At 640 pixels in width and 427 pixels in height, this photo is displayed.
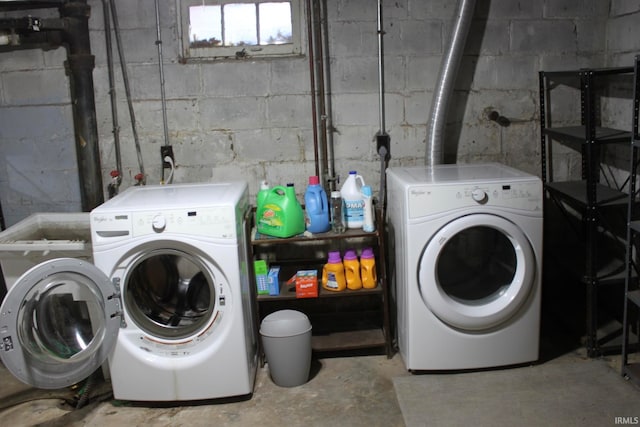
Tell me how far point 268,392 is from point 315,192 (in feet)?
3.12

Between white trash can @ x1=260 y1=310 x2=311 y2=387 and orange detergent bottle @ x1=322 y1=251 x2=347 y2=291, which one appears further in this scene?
orange detergent bottle @ x1=322 y1=251 x2=347 y2=291

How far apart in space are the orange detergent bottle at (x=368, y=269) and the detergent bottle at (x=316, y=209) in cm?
24

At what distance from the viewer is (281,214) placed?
9.57 ft

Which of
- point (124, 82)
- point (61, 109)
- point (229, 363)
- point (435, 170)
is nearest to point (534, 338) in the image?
point (435, 170)

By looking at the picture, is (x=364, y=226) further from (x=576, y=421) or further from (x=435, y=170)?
(x=576, y=421)

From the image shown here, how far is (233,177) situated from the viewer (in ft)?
11.3

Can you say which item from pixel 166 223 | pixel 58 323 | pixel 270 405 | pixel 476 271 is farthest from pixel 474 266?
pixel 58 323

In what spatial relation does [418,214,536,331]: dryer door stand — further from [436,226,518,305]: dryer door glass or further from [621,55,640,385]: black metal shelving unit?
[621,55,640,385]: black metal shelving unit

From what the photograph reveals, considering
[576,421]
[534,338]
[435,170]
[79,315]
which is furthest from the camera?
[435,170]

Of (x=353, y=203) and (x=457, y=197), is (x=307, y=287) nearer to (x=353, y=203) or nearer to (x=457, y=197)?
(x=353, y=203)

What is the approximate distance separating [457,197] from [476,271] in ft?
1.33

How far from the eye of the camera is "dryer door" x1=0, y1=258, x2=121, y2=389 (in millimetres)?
2299

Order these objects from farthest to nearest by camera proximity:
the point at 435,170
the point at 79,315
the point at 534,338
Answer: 1. the point at 435,170
2. the point at 534,338
3. the point at 79,315

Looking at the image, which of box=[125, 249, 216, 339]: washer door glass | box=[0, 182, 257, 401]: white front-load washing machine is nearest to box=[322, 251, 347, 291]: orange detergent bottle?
box=[0, 182, 257, 401]: white front-load washing machine
